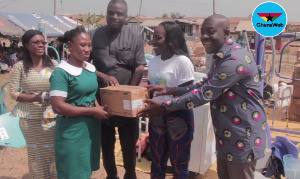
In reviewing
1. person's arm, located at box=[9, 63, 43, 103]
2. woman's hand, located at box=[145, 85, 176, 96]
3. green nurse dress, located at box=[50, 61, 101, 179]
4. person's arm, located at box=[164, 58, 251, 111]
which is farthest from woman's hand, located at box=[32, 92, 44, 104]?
person's arm, located at box=[164, 58, 251, 111]

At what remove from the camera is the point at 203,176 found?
152 inches

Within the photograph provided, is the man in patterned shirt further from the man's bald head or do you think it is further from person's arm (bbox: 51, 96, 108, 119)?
person's arm (bbox: 51, 96, 108, 119)

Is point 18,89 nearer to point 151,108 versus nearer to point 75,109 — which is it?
point 75,109

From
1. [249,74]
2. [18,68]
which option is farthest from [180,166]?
[18,68]

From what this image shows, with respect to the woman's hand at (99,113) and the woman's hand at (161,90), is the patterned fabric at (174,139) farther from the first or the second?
Answer: the woman's hand at (99,113)

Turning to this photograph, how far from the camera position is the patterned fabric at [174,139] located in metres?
2.46

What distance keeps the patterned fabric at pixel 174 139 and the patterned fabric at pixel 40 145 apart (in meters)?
0.97

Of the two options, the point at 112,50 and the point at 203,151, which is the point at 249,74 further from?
the point at 203,151

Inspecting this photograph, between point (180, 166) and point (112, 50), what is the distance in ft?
3.96

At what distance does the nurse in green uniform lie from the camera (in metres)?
2.13

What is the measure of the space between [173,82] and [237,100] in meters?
0.62

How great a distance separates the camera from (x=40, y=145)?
9.05ft

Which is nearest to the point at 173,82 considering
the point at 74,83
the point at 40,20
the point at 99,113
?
the point at 99,113

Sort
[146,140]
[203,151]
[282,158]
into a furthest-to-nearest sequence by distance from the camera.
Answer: [146,140], [282,158], [203,151]
